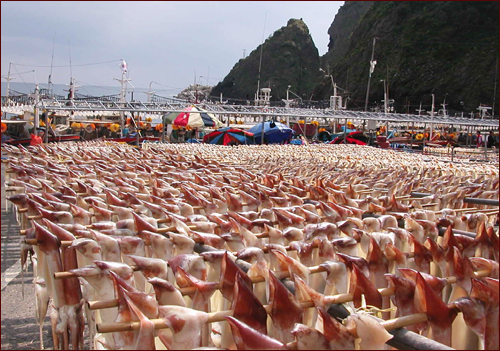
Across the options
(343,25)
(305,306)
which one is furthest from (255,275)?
(343,25)

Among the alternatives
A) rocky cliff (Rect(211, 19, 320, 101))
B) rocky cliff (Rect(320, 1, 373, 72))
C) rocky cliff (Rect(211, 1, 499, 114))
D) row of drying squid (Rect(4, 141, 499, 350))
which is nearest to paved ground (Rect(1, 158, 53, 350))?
row of drying squid (Rect(4, 141, 499, 350))

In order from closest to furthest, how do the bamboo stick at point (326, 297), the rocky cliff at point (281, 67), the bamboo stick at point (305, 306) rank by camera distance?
the bamboo stick at point (305, 306), the bamboo stick at point (326, 297), the rocky cliff at point (281, 67)

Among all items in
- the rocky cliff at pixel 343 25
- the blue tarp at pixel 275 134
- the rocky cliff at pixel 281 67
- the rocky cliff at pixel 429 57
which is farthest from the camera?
the rocky cliff at pixel 281 67

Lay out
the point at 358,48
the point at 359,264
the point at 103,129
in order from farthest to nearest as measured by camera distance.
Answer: the point at 358,48 → the point at 103,129 → the point at 359,264

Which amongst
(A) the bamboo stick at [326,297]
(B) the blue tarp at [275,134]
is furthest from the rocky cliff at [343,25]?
(A) the bamboo stick at [326,297]

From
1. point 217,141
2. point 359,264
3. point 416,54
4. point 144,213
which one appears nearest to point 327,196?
A: point 144,213

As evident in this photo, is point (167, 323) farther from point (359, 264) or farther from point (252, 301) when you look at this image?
point (359, 264)

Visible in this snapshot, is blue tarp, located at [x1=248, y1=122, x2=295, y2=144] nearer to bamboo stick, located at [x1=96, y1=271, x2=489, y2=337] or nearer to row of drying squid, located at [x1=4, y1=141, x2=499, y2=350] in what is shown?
row of drying squid, located at [x1=4, y1=141, x2=499, y2=350]

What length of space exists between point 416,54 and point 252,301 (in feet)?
237

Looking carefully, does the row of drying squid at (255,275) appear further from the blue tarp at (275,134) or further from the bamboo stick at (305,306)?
the blue tarp at (275,134)

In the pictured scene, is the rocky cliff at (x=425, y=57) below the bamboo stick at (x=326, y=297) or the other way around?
the other way around

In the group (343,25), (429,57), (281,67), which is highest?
(343,25)

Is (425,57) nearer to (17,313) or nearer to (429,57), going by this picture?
(429,57)

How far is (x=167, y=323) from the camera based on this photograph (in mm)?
1370
